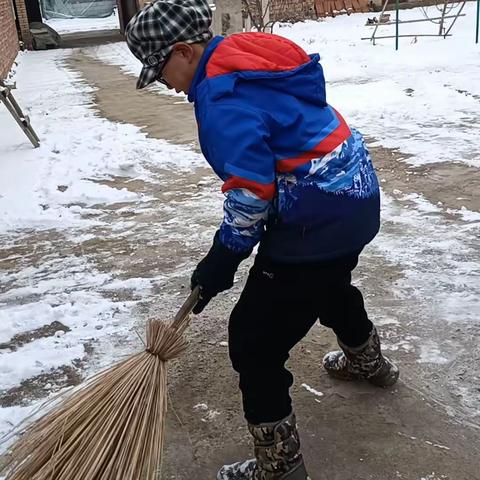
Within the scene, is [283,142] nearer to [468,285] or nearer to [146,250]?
[468,285]

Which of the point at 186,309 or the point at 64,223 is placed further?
the point at 64,223

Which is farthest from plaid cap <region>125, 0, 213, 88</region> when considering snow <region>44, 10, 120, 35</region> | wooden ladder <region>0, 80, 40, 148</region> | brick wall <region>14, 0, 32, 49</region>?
snow <region>44, 10, 120, 35</region>

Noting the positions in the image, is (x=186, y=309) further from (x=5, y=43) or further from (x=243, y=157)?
(x=5, y=43)

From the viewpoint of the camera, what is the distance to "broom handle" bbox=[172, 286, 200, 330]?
199cm

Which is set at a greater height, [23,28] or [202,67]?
[202,67]

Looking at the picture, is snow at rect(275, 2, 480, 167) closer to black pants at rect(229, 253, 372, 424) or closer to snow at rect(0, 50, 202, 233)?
snow at rect(0, 50, 202, 233)

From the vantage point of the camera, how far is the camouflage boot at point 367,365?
2.53 meters

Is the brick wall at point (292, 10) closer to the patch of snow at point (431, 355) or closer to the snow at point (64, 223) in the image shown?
the snow at point (64, 223)

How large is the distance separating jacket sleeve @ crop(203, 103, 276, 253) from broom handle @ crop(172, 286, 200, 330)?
30cm

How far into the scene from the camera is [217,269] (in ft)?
6.20

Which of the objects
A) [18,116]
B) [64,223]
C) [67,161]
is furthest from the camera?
[18,116]

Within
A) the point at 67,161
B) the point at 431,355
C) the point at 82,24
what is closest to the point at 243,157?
the point at 431,355

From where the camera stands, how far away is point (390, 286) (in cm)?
346

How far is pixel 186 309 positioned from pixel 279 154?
1.83 ft
